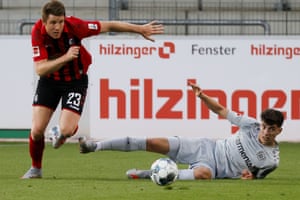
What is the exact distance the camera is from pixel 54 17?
12211mm

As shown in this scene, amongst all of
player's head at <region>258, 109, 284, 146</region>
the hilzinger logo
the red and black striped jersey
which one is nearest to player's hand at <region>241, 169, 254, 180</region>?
player's head at <region>258, 109, 284, 146</region>

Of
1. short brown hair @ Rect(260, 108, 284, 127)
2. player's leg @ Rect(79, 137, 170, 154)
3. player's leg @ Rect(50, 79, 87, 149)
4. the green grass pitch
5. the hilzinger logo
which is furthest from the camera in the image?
the hilzinger logo

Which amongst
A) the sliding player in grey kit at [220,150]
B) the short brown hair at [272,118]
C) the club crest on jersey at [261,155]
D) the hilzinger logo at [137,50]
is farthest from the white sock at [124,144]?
the hilzinger logo at [137,50]

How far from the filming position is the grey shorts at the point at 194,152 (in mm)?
12453

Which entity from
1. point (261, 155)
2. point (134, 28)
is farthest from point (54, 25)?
point (261, 155)

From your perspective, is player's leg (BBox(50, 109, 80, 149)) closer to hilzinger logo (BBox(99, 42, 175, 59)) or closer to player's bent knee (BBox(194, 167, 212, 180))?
player's bent knee (BBox(194, 167, 212, 180))

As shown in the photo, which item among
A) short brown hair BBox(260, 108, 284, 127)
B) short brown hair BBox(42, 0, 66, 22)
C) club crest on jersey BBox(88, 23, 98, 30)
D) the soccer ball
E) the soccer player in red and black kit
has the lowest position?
the soccer ball

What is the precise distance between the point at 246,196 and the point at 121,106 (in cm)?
957

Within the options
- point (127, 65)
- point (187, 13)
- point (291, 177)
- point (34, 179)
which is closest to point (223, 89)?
point (127, 65)

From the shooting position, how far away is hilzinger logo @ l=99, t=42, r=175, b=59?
20156 millimetres

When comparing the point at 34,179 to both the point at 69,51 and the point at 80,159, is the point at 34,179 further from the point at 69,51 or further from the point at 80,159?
the point at 80,159

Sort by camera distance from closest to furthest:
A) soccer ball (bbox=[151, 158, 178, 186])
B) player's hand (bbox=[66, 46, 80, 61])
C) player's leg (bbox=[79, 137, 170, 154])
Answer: soccer ball (bbox=[151, 158, 178, 186]), player's hand (bbox=[66, 46, 80, 61]), player's leg (bbox=[79, 137, 170, 154])

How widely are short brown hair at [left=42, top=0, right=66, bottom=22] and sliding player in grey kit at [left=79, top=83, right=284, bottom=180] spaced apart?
146 cm

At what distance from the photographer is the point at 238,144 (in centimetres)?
1238
